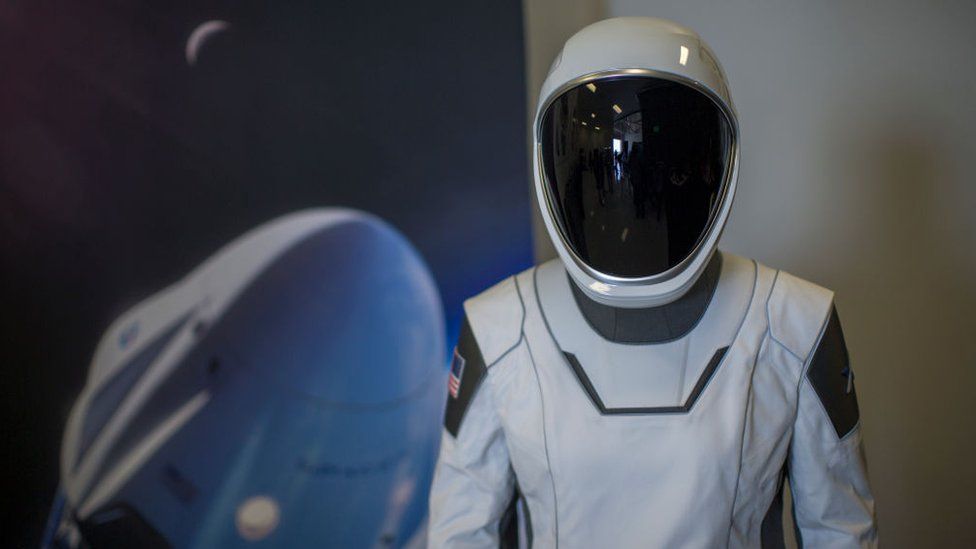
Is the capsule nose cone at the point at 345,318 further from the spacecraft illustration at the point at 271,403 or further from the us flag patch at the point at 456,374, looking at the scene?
the us flag patch at the point at 456,374

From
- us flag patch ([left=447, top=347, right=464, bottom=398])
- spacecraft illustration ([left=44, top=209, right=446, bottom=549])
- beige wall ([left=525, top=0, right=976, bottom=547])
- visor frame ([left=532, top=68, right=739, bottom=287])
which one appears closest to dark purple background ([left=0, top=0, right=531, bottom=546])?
spacecraft illustration ([left=44, top=209, right=446, bottom=549])

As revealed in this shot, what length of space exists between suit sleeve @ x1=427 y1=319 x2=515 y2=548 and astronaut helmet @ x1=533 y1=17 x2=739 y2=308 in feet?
0.64

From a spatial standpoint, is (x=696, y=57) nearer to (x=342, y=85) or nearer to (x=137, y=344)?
(x=342, y=85)

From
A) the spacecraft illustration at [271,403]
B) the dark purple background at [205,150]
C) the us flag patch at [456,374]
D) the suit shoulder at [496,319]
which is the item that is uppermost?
the dark purple background at [205,150]

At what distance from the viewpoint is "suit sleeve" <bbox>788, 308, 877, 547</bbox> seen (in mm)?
913

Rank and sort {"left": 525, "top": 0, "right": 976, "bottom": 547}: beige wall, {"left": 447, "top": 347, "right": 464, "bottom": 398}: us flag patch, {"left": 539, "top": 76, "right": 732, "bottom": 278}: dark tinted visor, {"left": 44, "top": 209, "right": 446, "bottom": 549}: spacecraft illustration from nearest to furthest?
{"left": 539, "top": 76, "right": 732, "bottom": 278}: dark tinted visor < {"left": 447, "top": 347, "right": 464, "bottom": 398}: us flag patch < {"left": 44, "top": 209, "right": 446, "bottom": 549}: spacecraft illustration < {"left": 525, "top": 0, "right": 976, "bottom": 547}: beige wall

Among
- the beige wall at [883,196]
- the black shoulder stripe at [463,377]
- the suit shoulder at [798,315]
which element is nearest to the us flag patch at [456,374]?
the black shoulder stripe at [463,377]

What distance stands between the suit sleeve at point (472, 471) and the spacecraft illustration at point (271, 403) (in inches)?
19.4

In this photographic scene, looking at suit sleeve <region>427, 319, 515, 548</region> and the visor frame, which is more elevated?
the visor frame

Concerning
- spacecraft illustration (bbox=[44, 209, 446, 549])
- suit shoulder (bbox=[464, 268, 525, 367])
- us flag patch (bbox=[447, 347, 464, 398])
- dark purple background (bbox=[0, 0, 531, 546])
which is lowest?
spacecraft illustration (bbox=[44, 209, 446, 549])

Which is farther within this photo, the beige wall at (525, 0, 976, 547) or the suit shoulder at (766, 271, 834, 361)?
the beige wall at (525, 0, 976, 547)

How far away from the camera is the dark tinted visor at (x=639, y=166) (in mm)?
889

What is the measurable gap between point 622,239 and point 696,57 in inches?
9.3

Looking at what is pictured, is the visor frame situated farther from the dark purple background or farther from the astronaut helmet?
the dark purple background
